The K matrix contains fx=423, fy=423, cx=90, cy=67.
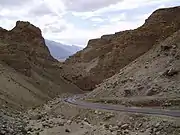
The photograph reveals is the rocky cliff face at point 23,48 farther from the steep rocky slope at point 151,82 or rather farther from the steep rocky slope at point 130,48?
the steep rocky slope at point 151,82

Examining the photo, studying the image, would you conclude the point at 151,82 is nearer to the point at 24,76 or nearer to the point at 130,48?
the point at 24,76

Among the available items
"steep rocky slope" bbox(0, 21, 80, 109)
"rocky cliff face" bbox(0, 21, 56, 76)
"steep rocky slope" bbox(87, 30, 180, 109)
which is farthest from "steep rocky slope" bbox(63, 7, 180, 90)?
"steep rocky slope" bbox(87, 30, 180, 109)

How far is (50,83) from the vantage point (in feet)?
352

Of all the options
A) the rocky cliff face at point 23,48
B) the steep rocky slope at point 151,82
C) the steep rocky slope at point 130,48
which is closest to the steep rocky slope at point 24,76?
the rocky cliff face at point 23,48

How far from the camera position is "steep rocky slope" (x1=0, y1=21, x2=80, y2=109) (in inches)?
3118

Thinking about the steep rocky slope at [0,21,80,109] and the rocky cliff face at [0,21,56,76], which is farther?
the rocky cliff face at [0,21,56,76]

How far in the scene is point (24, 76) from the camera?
9906 cm

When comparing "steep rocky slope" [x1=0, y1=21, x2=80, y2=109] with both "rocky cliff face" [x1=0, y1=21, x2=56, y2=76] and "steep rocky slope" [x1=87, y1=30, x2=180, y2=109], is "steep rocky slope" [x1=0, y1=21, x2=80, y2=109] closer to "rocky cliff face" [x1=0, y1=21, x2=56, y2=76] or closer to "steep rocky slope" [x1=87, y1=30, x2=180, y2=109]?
"rocky cliff face" [x1=0, y1=21, x2=56, y2=76]

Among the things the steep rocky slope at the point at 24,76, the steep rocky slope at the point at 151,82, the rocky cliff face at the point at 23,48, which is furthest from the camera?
the rocky cliff face at the point at 23,48

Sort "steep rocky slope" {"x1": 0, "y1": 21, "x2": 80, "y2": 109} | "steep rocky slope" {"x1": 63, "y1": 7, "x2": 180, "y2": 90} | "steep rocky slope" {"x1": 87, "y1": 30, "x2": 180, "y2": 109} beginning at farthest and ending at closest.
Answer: "steep rocky slope" {"x1": 63, "y1": 7, "x2": 180, "y2": 90} → "steep rocky slope" {"x1": 0, "y1": 21, "x2": 80, "y2": 109} → "steep rocky slope" {"x1": 87, "y1": 30, "x2": 180, "y2": 109}

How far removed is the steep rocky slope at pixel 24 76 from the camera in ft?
260

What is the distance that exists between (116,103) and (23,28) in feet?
299

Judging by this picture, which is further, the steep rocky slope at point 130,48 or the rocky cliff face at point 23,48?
the steep rocky slope at point 130,48

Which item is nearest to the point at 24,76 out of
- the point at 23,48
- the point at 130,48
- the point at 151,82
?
the point at 23,48
